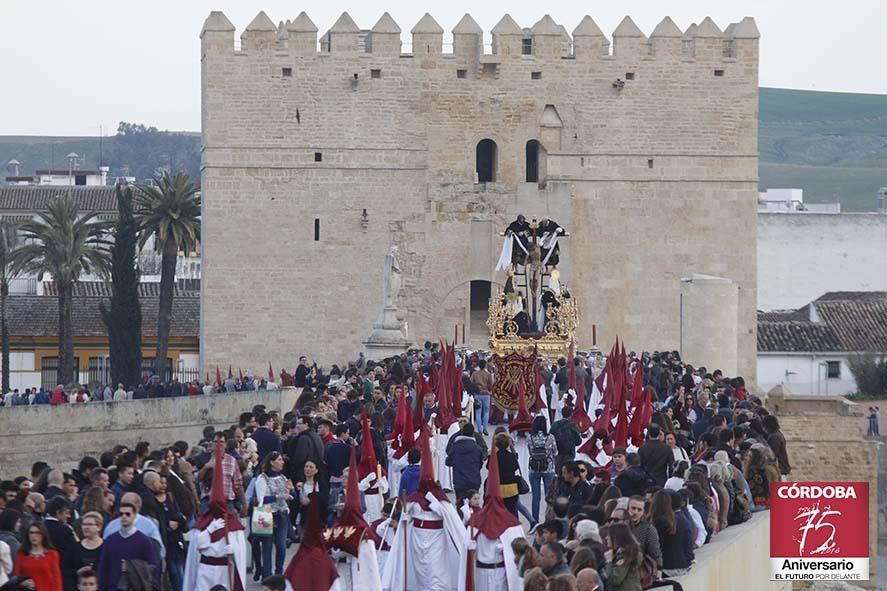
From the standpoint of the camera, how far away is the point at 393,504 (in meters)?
15.1

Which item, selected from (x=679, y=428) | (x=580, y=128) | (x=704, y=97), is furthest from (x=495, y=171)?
(x=679, y=428)

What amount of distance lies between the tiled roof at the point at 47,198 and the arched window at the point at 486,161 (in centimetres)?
2406

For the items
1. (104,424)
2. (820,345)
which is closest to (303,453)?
(104,424)

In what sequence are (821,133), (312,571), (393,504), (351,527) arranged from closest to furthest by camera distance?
1. (312,571)
2. (351,527)
3. (393,504)
4. (821,133)

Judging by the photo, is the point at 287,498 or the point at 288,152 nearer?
the point at 287,498

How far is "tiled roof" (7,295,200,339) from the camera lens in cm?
5081

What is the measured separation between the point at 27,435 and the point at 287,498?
16.4 metres

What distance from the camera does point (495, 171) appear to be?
4338 centimetres

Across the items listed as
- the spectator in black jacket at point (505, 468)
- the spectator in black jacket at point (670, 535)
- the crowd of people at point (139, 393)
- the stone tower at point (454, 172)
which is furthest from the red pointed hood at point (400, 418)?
the stone tower at point (454, 172)

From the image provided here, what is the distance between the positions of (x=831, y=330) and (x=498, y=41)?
14.7 metres

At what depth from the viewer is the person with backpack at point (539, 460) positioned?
17719 mm

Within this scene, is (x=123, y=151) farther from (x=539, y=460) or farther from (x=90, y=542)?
(x=90, y=542)

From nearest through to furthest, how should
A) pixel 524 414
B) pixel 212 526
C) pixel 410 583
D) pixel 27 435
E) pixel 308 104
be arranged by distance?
pixel 212 526
pixel 410 583
pixel 524 414
pixel 27 435
pixel 308 104

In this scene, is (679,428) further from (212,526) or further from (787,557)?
(212,526)
